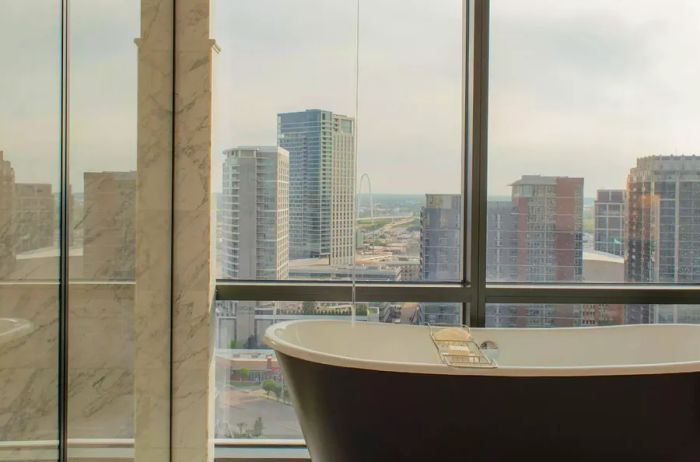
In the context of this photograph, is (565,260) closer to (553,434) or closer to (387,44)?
(553,434)

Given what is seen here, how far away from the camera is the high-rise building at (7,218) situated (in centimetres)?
96

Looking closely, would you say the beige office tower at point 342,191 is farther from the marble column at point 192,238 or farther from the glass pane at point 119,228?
the glass pane at point 119,228

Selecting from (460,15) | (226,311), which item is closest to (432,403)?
(226,311)

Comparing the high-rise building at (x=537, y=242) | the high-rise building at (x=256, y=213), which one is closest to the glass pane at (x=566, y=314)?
the high-rise building at (x=537, y=242)

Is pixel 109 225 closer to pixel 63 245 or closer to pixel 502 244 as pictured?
pixel 63 245

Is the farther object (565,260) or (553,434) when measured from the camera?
(565,260)

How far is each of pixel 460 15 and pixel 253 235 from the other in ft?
4.71

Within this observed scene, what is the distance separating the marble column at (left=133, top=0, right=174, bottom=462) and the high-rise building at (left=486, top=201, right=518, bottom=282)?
1.45 m

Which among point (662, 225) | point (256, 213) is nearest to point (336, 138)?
point (256, 213)

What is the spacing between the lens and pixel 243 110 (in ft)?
7.68

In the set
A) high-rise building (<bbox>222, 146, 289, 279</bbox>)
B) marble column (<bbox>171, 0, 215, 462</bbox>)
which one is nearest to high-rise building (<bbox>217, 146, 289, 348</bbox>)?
high-rise building (<bbox>222, 146, 289, 279</bbox>)

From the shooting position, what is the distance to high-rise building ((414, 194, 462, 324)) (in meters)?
2.39

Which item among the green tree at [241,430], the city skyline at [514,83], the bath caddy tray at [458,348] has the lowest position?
the green tree at [241,430]

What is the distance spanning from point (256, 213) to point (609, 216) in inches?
66.4
